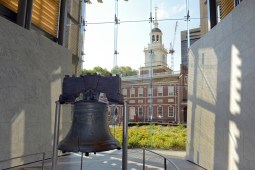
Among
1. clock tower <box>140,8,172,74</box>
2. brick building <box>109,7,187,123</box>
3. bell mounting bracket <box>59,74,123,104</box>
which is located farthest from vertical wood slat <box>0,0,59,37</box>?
clock tower <box>140,8,172,74</box>

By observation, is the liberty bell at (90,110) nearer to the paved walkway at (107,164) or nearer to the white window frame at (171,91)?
the paved walkway at (107,164)

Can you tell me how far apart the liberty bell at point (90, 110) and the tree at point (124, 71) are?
5280 mm

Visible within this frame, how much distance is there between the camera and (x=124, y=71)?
31.6ft

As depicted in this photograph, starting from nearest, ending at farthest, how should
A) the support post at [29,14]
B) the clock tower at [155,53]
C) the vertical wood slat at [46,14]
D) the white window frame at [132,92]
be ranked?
the support post at [29,14] → the vertical wood slat at [46,14] → the clock tower at [155,53] → the white window frame at [132,92]

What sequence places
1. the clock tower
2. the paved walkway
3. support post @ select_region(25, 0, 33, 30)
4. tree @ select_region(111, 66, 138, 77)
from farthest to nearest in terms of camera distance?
1. the clock tower
2. tree @ select_region(111, 66, 138, 77)
3. support post @ select_region(25, 0, 33, 30)
4. the paved walkway

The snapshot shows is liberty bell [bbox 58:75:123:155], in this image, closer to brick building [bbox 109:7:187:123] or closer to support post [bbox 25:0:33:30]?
brick building [bbox 109:7:187:123]

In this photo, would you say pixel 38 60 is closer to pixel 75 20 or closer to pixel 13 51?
pixel 13 51

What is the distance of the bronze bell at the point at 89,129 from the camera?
1.64 metres

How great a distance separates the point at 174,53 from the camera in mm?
8508

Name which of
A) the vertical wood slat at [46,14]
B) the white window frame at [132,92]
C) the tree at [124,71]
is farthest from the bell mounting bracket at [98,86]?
the white window frame at [132,92]

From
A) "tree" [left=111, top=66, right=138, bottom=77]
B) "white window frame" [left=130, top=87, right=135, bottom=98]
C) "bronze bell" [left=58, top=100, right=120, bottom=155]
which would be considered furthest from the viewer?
"white window frame" [left=130, top=87, right=135, bottom=98]

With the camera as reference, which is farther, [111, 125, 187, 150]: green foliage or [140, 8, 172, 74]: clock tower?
[140, 8, 172, 74]: clock tower

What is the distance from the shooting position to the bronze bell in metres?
1.64

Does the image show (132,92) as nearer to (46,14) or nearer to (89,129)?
(46,14)
